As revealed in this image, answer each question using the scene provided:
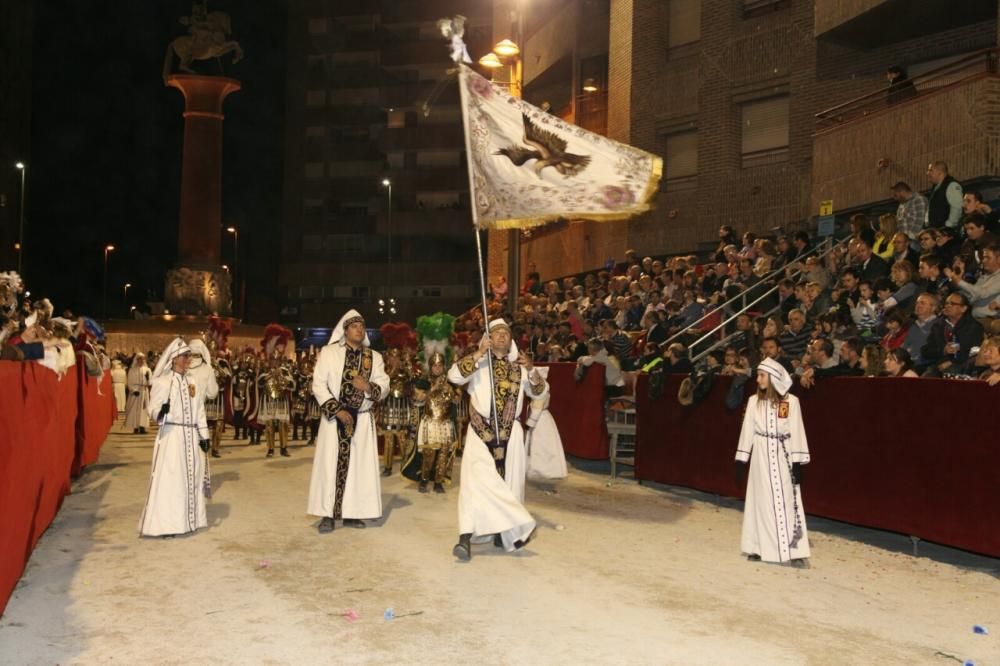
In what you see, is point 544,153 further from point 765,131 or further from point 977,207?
point 765,131

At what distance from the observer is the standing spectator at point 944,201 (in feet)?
45.4

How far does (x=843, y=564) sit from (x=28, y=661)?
278 inches

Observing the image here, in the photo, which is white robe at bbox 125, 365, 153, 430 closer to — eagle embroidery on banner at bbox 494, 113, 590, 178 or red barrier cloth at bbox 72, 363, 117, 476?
red barrier cloth at bbox 72, 363, 117, 476

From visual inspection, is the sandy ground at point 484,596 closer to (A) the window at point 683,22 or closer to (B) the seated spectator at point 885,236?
(B) the seated spectator at point 885,236

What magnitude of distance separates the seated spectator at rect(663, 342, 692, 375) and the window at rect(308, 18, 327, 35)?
68.2 metres

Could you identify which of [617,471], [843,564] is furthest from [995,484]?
[617,471]

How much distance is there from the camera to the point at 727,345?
53.4ft

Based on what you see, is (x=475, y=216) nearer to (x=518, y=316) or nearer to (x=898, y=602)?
(x=898, y=602)

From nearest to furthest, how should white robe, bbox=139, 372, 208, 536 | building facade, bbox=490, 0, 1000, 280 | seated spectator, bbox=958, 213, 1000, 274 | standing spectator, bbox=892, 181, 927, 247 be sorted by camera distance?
white robe, bbox=139, 372, 208, 536 → seated spectator, bbox=958, 213, 1000, 274 → standing spectator, bbox=892, 181, 927, 247 → building facade, bbox=490, 0, 1000, 280

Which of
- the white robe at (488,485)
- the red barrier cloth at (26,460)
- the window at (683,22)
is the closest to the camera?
the red barrier cloth at (26,460)

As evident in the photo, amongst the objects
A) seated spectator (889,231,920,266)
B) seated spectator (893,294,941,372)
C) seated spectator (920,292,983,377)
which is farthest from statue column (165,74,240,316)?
seated spectator (920,292,983,377)

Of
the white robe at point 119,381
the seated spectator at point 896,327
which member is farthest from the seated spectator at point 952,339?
the white robe at point 119,381

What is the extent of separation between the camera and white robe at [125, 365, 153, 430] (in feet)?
89.1

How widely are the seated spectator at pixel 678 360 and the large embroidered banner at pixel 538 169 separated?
190 inches
